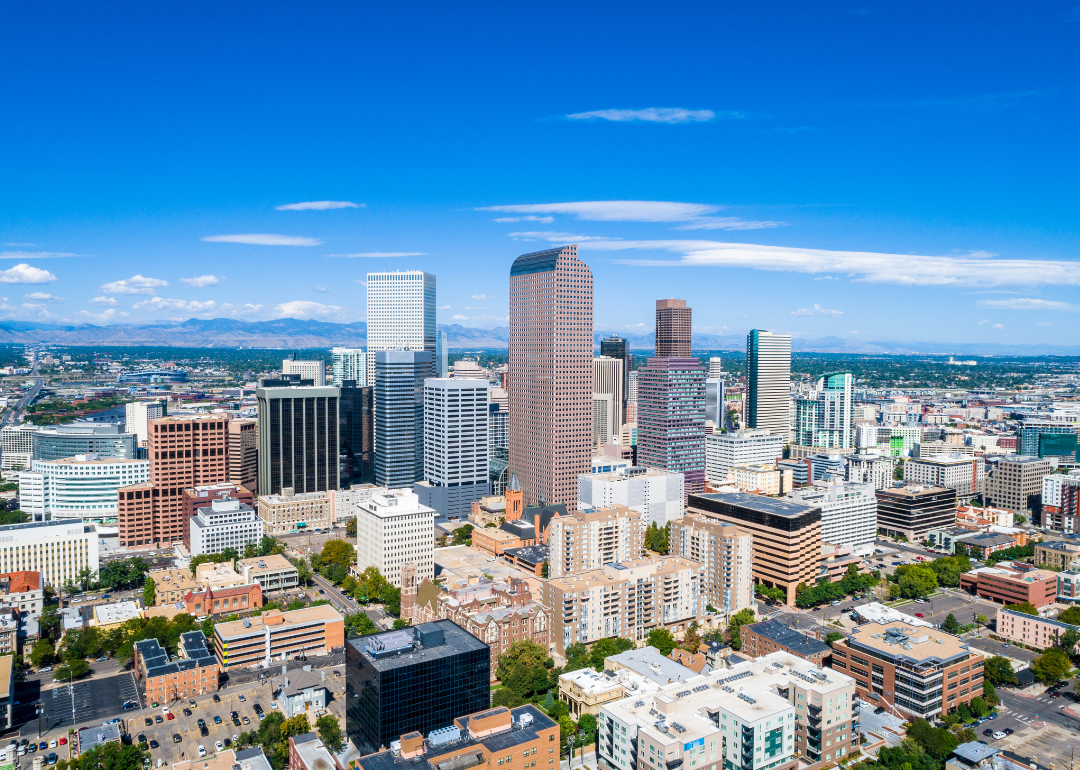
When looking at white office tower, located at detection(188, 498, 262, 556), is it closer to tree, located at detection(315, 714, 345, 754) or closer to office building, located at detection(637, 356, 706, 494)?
tree, located at detection(315, 714, 345, 754)

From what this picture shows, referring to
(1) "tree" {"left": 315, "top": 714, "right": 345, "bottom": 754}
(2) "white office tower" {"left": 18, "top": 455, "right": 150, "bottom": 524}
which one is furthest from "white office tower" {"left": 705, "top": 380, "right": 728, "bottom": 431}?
(1) "tree" {"left": 315, "top": 714, "right": 345, "bottom": 754}

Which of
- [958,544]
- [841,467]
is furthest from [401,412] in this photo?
[958,544]

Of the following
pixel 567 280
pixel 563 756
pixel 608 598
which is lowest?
pixel 563 756

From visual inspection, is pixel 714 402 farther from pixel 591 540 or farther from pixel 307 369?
pixel 591 540

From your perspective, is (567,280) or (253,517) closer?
(253,517)

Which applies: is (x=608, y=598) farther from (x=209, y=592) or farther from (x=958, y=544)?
(x=958, y=544)
